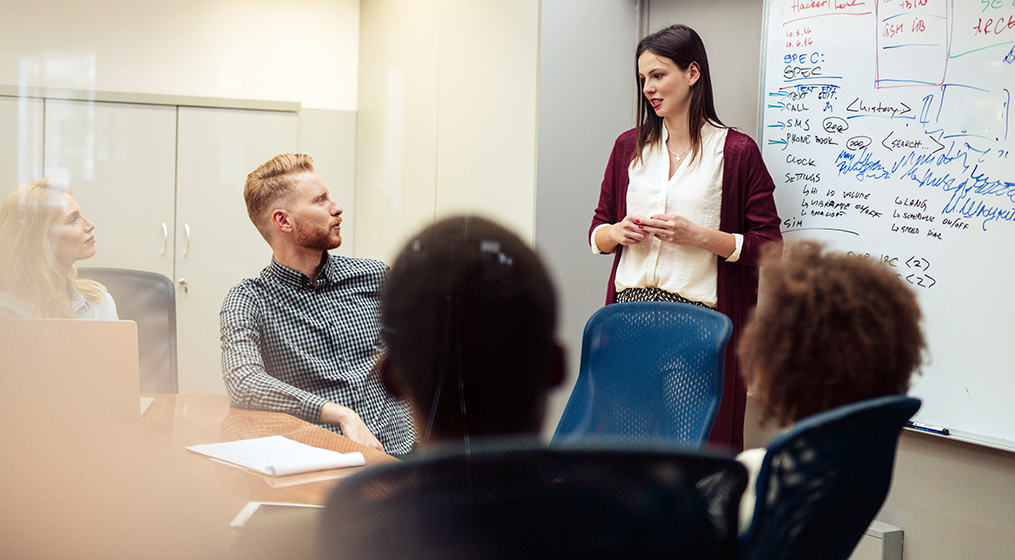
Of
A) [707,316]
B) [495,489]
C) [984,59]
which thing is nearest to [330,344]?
[495,489]

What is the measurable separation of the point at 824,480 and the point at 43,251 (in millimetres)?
377

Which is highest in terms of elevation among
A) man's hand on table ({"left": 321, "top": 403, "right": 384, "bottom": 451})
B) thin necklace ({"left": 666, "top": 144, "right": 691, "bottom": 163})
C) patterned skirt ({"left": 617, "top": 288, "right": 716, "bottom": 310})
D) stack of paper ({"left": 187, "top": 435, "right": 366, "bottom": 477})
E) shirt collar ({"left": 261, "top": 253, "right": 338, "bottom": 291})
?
thin necklace ({"left": 666, "top": 144, "right": 691, "bottom": 163})

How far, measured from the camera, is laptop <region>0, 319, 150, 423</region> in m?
0.32

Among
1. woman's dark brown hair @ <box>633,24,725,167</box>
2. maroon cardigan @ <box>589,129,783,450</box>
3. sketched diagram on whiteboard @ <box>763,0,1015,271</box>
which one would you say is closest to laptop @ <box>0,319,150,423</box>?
woman's dark brown hair @ <box>633,24,725,167</box>

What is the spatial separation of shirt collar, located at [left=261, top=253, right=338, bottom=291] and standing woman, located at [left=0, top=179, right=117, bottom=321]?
0.12 metres

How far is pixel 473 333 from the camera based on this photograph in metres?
0.38

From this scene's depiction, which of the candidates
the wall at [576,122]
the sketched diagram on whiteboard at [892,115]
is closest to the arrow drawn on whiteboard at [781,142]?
the sketched diagram on whiteboard at [892,115]

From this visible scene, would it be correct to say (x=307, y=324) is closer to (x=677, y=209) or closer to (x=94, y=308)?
(x=94, y=308)

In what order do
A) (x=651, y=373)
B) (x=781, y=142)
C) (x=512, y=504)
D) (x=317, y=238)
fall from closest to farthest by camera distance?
(x=512, y=504) → (x=317, y=238) → (x=651, y=373) → (x=781, y=142)

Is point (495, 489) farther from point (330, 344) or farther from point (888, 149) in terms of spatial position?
point (888, 149)

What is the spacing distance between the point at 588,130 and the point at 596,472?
0.29m

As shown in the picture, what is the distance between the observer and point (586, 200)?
54cm

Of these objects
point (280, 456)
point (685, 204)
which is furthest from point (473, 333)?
point (685, 204)

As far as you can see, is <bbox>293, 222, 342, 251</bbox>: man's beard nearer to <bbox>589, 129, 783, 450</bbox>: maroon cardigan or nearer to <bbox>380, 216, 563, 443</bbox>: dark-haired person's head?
<bbox>380, 216, 563, 443</bbox>: dark-haired person's head
